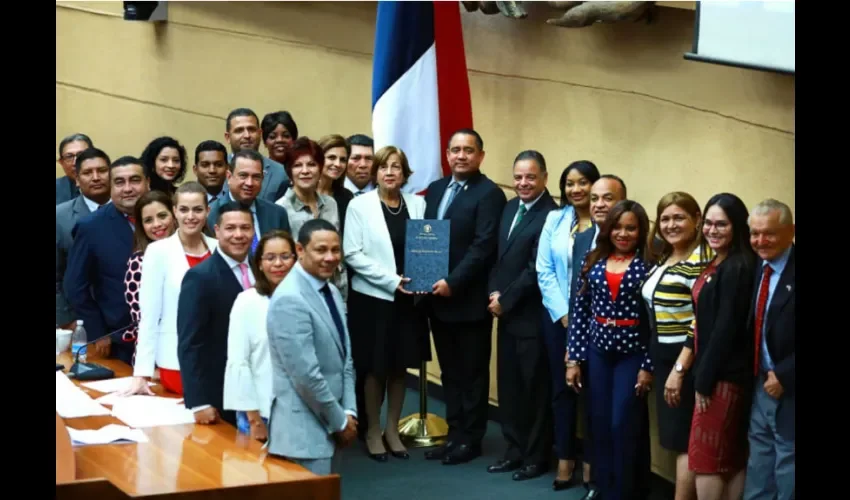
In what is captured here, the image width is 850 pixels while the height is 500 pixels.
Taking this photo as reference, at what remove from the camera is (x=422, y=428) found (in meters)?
6.28

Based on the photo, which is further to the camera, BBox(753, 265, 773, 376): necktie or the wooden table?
BBox(753, 265, 773, 376): necktie

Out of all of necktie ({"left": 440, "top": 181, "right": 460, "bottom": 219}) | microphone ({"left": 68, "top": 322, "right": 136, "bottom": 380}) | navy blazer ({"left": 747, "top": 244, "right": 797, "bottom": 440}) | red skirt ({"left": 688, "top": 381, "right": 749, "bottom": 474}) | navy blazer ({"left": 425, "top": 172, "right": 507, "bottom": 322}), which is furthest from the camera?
necktie ({"left": 440, "top": 181, "right": 460, "bottom": 219})

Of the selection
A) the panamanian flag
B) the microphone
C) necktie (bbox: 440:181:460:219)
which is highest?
the panamanian flag

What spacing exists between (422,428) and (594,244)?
157 centimetres

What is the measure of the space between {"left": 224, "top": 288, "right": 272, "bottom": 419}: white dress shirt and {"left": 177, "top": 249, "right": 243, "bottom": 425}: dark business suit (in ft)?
0.68

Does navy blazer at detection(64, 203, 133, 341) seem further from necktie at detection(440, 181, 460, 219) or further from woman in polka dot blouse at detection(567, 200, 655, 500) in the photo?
woman in polka dot blouse at detection(567, 200, 655, 500)

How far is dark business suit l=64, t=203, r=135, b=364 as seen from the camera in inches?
219

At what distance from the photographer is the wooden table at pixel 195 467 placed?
3.86 metres

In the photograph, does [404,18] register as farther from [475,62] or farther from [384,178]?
[384,178]

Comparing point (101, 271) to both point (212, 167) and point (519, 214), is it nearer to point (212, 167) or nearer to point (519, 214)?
point (212, 167)

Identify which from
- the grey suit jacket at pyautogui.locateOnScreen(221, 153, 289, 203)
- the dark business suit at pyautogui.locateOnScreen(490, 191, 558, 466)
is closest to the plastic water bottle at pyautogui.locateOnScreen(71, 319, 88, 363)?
the grey suit jacket at pyautogui.locateOnScreen(221, 153, 289, 203)

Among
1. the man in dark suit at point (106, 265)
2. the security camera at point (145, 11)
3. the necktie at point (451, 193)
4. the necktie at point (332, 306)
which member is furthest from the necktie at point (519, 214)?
the security camera at point (145, 11)

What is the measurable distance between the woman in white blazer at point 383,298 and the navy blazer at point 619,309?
1054mm

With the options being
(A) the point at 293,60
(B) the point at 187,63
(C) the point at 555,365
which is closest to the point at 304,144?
(C) the point at 555,365
